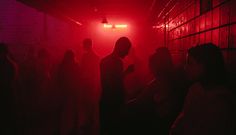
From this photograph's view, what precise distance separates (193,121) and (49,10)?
26.8ft

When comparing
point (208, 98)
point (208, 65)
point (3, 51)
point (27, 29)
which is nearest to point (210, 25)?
point (208, 65)

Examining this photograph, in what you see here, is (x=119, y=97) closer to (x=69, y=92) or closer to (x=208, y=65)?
(x=208, y=65)

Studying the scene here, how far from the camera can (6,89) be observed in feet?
→ 15.4

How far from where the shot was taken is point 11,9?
23.5ft

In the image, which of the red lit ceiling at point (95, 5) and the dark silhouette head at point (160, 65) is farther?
the red lit ceiling at point (95, 5)

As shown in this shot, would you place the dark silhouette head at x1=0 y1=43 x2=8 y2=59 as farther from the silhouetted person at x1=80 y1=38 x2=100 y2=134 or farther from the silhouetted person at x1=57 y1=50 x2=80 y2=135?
the silhouetted person at x1=80 y1=38 x2=100 y2=134

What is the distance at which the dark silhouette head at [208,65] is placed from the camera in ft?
5.76

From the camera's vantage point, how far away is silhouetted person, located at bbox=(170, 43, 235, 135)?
1596 millimetres

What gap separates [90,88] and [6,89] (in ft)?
5.46

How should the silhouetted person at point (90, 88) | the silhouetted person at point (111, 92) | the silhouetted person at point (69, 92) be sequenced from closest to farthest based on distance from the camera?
1. the silhouetted person at point (111, 92)
2. the silhouetted person at point (69, 92)
3. the silhouetted person at point (90, 88)

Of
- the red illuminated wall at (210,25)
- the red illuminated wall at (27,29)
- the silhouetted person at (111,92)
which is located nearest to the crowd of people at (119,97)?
the silhouetted person at (111,92)

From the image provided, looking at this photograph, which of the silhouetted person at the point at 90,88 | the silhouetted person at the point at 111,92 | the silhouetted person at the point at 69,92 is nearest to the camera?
the silhouetted person at the point at 111,92

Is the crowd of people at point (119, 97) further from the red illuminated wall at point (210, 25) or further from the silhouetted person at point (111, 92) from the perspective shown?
the red illuminated wall at point (210, 25)

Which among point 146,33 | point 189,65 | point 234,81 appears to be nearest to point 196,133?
point 189,65
